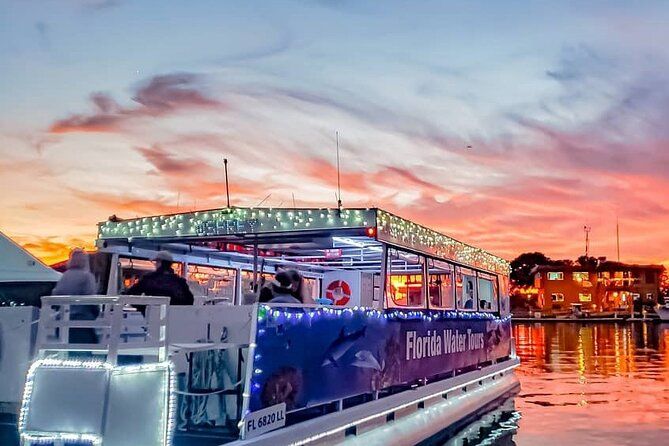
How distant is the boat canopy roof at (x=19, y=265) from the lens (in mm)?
12741

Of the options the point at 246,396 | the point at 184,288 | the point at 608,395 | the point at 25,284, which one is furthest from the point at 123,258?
the point at 608,395

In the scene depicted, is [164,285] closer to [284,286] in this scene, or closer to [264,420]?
[284,286]

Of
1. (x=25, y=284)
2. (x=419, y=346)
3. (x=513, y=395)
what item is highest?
(x=25, y=284)

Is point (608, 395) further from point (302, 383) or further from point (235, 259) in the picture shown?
point (302, 383)

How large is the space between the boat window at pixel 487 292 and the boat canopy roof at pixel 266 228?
6.14 m

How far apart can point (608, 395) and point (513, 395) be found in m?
2.02

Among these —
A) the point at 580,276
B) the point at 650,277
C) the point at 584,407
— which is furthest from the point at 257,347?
the point at 650,277

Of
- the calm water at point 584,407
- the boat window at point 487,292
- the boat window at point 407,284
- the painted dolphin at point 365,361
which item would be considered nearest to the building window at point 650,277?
the calm water at point 584,407

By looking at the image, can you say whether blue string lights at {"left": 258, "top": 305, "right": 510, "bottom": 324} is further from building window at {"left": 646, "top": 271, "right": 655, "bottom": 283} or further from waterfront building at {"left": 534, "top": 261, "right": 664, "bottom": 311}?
building window at {"left": 646, "top": 271, "right": 655, "bottom": 283}

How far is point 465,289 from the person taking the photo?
50.8 ft

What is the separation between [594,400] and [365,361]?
8.16 meters

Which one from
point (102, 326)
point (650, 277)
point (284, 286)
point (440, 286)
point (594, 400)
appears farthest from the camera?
point (650, 277)

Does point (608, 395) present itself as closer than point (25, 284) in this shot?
No

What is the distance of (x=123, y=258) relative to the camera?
1048 centimetres
